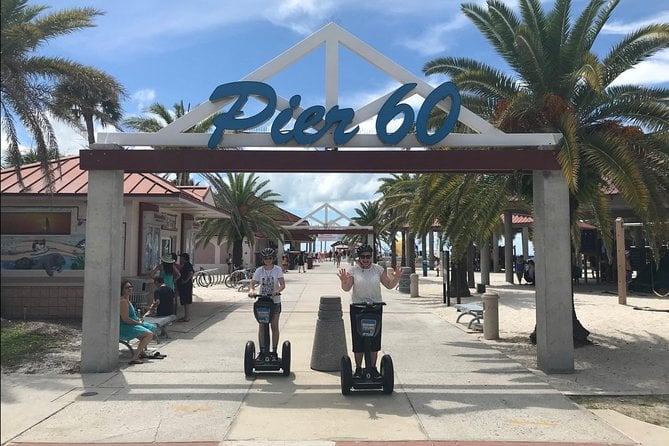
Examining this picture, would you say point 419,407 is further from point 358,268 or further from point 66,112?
point 66,112

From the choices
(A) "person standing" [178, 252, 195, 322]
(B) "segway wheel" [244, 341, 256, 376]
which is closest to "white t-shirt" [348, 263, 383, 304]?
(B) "segway wheel" [244, 341, 256, 376]

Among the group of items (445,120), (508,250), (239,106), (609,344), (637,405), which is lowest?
(637,405)

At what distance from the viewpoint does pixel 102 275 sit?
776 cm

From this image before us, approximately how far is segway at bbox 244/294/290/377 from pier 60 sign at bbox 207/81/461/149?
2386 millimetres

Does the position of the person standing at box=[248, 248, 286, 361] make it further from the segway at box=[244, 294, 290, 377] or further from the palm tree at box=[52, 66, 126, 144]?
the palm tree at box=[52, 66, 126, 144]

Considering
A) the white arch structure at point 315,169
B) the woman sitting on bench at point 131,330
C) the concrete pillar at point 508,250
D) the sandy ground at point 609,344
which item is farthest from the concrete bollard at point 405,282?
the woman sitting on bench at point 131,330

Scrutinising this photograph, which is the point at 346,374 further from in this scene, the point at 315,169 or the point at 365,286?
the point at 315,169

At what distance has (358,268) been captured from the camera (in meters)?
6.71

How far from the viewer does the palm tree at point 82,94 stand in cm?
1154

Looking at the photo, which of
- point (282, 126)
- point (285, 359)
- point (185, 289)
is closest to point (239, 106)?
point (282, 126)

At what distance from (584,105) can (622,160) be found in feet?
5.66

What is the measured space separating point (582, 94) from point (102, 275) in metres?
8.29

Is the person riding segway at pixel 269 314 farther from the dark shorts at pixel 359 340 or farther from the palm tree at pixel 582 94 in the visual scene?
the palm tree at pixel 582 94

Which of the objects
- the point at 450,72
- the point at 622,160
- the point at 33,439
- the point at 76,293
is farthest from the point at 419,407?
the point at 76,293
